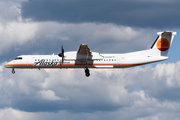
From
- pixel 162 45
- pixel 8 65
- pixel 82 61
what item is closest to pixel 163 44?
pixel 162 45

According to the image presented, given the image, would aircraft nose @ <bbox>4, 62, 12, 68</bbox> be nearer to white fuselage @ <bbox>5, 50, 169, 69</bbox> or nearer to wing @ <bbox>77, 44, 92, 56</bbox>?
white fuselage @ <bbox>5, 50, 169, 69</bbox>

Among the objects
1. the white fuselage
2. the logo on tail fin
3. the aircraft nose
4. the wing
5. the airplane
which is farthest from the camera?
the logo on tail fin

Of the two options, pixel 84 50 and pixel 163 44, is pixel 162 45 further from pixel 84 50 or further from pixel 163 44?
pixel 84 50

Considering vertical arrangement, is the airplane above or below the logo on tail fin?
below

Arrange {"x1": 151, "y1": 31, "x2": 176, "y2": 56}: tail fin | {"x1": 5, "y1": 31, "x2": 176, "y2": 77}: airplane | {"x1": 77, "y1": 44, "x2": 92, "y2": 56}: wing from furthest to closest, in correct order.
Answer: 1. {"x1": 151, "y1": 31, "x2": 176, "y2": 56}: tail fin
2. {"x1": 5, "y1": 31, "x2": 176, "y2": 77}: airplane
3. {"x1": 77, "y1": 44, "x2": 92, "y2": 56}: wing

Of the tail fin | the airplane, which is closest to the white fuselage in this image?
the airplane

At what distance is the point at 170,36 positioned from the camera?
4866cm

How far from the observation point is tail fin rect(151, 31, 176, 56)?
160 ft

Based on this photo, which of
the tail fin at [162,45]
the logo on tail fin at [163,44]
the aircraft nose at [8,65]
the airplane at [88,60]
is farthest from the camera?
the logo on tail fin at [163,44]

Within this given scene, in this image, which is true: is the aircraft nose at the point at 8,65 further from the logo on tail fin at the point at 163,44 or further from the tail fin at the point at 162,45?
the logo on tail fin at the point at 163,44

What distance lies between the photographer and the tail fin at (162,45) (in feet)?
160

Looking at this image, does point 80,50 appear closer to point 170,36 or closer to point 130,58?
point 130,58

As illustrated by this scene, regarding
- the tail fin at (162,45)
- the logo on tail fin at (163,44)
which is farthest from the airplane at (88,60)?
the logo on tail fin at (163,44)

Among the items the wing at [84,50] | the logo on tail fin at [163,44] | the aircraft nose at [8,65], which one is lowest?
the aircraft nose at [8,65]
